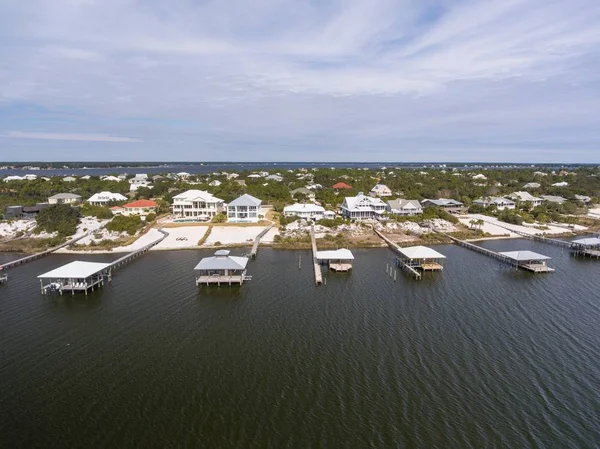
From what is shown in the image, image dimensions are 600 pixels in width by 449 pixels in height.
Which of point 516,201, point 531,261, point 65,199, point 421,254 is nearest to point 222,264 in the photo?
point 421,254

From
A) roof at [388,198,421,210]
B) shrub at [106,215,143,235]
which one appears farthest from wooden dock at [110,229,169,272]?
→ roof at [388,198,421,210]

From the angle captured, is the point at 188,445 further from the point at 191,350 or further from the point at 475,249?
the point at 475,249

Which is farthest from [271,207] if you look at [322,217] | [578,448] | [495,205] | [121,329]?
[578,448]

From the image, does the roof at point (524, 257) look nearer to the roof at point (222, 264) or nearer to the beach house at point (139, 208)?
the roof at point (222, 264)

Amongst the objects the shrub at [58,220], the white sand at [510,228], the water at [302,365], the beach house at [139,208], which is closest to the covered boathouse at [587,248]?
the white sand at [510,228]

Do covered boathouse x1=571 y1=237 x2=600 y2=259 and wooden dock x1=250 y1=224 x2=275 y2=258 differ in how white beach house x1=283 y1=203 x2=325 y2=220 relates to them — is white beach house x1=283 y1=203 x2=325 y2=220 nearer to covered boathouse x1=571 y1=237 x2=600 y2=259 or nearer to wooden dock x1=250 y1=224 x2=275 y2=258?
wooden dock x1=250 y1=224 x2=275 y2=258

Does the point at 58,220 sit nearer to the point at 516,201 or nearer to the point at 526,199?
the point at 516,201
